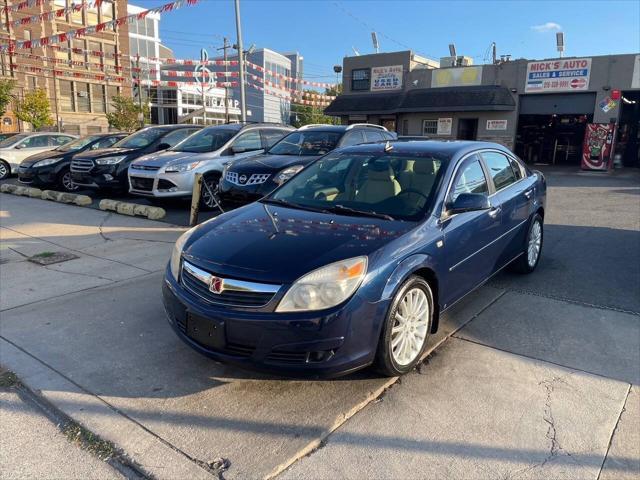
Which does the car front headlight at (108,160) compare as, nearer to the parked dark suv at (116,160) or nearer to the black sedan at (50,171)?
→ the parked dark suv at (116,160)

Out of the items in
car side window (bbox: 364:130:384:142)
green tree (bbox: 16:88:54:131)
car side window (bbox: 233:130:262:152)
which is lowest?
car side window (bbox: 233:130:262:152)

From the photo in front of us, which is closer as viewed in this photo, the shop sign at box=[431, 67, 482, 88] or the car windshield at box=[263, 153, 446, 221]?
the car windshield at box=[263, 153, 446, 221]

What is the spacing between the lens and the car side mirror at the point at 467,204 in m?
3.72

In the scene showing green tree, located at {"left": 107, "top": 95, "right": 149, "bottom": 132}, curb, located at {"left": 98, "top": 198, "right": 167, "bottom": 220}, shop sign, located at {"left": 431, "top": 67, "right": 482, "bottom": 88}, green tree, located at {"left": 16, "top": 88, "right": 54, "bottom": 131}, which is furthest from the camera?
green tree, located at {"left": 107, "top": 95, "right": 149, "bottom": 132}

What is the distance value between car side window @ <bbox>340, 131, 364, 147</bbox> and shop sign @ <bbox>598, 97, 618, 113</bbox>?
739 inches

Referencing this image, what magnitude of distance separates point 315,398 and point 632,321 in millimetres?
3153

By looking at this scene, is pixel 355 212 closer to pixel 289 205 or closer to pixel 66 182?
pixel 289 205

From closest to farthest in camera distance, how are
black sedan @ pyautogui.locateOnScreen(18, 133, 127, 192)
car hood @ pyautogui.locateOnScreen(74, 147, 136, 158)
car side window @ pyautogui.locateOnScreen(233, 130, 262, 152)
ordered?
car side window @ pyautogui.locateOnScreen(233, 130, 262, 152) → car hood @ pyautogui.locateOnScreen(74, 147, 136, 158) → black sedan @ pyautogui.locateOnScreen(18, 133, 127, 192)

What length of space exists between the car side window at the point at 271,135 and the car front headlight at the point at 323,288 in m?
7.84

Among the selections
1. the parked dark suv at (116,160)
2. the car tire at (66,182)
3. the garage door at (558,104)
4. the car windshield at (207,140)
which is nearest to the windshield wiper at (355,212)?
the car windshield at (207,140)

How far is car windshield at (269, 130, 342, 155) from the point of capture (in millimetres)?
8586

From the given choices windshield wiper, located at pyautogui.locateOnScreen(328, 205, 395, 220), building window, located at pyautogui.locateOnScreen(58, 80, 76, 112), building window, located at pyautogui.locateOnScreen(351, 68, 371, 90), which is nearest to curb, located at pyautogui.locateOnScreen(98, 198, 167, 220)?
windshield wiper, located at pyautogui.locateOnScreen(328, 205, 395, 220)

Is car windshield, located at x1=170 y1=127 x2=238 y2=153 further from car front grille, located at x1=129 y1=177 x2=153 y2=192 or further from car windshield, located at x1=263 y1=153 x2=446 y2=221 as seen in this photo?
car windshield, located at x1=263 y1=153 x2=446 y2=221

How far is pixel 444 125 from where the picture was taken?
89.0 feet
